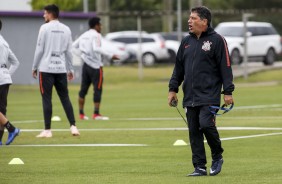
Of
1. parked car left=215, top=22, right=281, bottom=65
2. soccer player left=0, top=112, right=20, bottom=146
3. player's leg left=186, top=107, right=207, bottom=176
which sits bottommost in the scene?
parked car left=215, top=22, right=281, bottom=65

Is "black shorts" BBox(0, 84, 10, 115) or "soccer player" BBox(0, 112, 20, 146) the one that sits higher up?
"black shorts" BBox(0, 84, 10, 115)

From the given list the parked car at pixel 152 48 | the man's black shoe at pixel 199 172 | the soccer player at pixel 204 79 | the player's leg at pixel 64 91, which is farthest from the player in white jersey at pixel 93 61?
the parked car at pixel 152 48

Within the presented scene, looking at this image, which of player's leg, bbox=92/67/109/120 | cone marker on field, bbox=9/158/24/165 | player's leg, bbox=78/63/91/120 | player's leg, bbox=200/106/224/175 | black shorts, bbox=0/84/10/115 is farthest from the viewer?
player's leg, bbox=78/63/91/120

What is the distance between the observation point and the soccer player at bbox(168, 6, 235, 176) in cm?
1124

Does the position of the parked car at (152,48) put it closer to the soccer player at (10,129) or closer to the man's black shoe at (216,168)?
the soccer player at (10,129)

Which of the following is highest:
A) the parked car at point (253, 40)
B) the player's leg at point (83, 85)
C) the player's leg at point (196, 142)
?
the player's leg at point (196, 142)

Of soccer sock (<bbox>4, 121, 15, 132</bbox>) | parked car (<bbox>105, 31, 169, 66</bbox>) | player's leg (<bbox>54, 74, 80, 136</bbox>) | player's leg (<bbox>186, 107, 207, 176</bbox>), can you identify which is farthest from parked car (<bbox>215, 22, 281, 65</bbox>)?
player's leg (<bbox>186, 107, 207, 176</bbox>)

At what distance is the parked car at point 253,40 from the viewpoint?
1588 inches

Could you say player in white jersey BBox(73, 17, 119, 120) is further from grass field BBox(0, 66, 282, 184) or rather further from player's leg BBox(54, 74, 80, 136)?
player's leg BBox(54, 74, 80, 136)

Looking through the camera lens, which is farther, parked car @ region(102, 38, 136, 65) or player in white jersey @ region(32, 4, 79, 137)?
parked car @ region(102, 38, 136, 65)

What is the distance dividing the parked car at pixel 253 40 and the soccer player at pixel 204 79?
28689 mm

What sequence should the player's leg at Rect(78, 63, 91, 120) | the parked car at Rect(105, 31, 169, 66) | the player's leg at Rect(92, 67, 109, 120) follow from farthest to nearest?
the parked car at Rect(105, 31, 169, 66), the player's leg at Rect(78, 63, 91, 120), the player's leg at Rect(92, 67, 109, 120)

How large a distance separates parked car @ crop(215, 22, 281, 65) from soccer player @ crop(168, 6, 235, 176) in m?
28.7

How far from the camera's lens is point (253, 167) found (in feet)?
39.5
